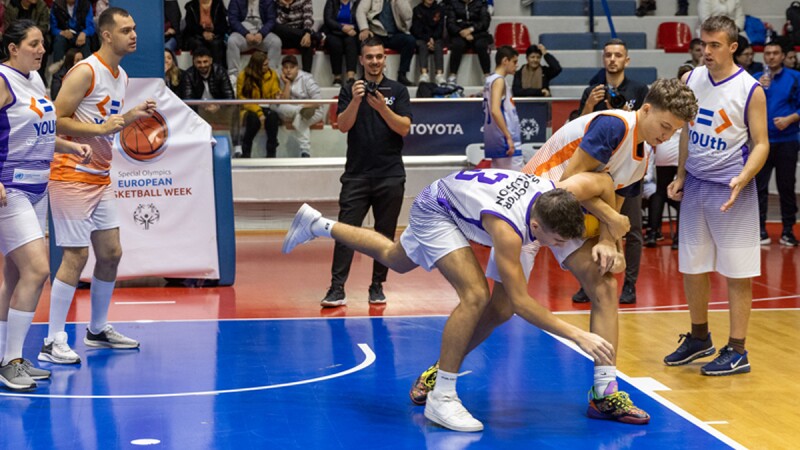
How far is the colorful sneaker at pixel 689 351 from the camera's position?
241 inches

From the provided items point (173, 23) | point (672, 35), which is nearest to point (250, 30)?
point (173, 23)

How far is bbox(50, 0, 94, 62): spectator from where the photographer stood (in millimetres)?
13812

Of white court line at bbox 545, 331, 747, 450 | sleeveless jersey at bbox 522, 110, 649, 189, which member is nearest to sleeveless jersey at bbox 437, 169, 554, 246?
sleeveless jersey at bbox 522, 110, 649, 189

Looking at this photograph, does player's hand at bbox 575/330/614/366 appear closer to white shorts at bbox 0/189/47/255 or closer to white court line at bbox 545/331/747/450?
white court line at bbox 545/331/747/450

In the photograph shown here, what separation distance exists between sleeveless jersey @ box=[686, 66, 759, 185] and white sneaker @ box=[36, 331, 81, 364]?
12.1 feet

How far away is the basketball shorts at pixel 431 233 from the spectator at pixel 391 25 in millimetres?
9722

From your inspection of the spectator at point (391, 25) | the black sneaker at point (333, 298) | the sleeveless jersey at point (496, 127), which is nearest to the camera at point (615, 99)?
the sleeveless jersey at point (496, 127)

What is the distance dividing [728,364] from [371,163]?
3079mm

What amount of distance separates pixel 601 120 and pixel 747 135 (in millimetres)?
1304

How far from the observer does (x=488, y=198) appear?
4793mm

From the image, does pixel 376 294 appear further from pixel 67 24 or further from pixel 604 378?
pixel 67 24

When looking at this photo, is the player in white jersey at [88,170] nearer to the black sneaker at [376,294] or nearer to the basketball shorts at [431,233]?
the basketball shorts at [431,233]

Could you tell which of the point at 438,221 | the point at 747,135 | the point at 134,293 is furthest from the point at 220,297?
the point at 747,135

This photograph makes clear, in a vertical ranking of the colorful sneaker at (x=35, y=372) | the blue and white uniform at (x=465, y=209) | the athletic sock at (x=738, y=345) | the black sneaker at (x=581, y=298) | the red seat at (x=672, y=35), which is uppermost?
the red seat at (x=672, y=35)
